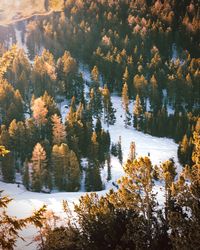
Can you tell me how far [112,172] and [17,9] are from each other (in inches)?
3019

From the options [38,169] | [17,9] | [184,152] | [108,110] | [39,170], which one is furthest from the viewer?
[108,110]

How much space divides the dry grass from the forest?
26 cm

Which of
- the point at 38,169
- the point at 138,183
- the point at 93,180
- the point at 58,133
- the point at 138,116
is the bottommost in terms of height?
the point at 93,180

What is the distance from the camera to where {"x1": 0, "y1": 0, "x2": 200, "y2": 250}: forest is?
23656mm

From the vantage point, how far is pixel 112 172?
279 ft

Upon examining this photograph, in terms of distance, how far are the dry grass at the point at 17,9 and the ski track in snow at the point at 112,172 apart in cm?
3977

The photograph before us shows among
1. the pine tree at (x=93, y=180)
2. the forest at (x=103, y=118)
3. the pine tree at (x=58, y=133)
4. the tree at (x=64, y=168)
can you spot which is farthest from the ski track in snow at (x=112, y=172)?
the pine tree at (x=58, y=133)

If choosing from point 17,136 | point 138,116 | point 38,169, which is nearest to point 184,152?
point 138,116

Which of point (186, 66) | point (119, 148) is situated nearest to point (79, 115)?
point (119, 148)

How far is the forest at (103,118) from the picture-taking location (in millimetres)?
23656

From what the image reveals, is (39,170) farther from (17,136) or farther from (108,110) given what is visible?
(108,110)

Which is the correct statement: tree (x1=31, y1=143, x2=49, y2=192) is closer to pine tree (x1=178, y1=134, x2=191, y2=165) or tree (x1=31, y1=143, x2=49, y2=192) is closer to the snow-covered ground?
the snow-covered ground

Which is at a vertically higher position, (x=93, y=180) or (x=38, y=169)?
(x=38, y=169)

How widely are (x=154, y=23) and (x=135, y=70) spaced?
45292 millimetres
